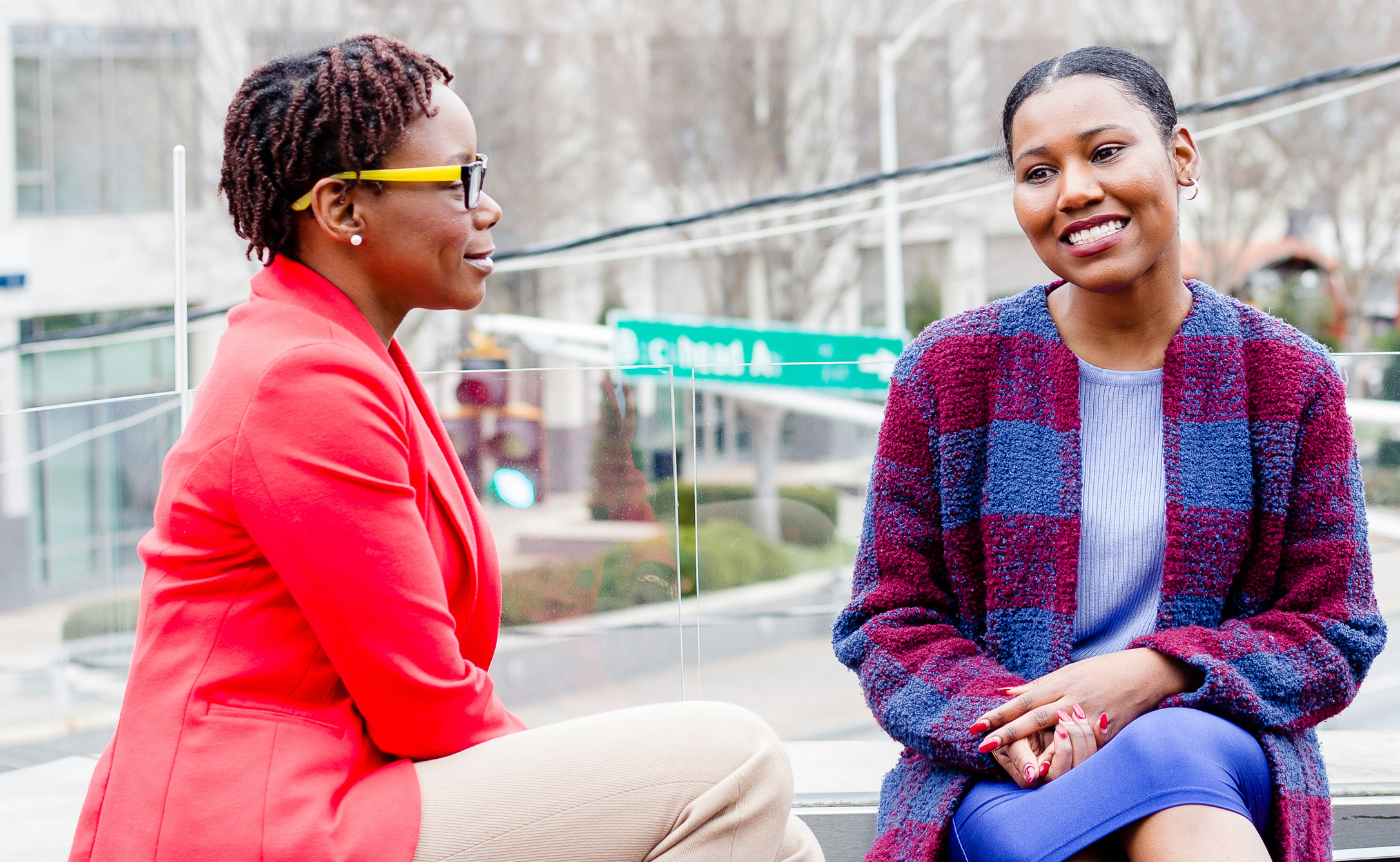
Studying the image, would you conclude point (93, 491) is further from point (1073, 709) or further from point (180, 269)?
point (1073, 709)

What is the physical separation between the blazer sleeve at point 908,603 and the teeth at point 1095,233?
0.34 meters

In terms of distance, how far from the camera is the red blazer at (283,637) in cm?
152

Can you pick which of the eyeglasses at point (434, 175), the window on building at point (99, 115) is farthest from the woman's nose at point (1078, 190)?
the window on building at point (99, 115)

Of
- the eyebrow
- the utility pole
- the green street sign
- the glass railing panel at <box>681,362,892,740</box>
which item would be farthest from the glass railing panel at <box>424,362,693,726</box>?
the utility pole

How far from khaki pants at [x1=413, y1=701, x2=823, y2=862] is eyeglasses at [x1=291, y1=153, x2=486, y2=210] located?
2.48 ft

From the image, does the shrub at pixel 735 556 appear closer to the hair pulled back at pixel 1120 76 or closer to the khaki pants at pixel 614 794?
the hair pulled back at pixel 1120 76

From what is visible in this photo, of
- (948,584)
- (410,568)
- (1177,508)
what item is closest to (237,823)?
(410,568)

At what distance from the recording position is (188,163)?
15617mm

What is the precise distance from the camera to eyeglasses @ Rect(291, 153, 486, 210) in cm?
179

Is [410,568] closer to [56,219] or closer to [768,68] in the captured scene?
[768,68]

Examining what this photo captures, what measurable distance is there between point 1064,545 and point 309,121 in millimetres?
1284

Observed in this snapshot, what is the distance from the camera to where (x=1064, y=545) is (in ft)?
6.81

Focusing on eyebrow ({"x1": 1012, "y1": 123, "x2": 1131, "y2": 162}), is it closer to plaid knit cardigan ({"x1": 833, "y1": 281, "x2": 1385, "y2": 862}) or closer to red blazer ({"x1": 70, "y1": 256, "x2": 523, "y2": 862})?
plaid knit cardigan ({"x1": 833, "y1": 281, "x2": 1385, "y2": 862})

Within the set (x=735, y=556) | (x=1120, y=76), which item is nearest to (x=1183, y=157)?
(x=1120, y=76)
